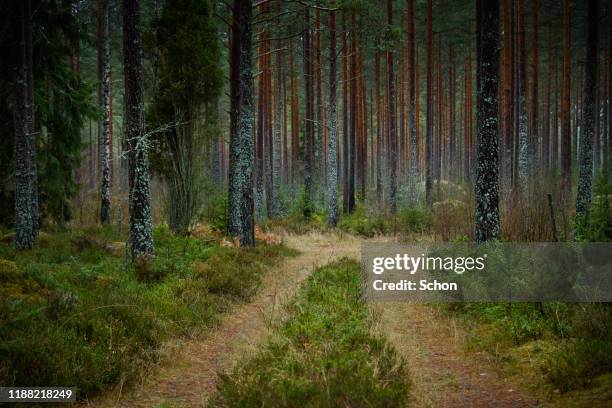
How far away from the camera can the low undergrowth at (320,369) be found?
12.8ft

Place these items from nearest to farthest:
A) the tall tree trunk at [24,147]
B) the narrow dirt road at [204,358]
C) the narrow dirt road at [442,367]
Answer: the narrow dirt road at [442,367] < the narrow dirt road at [204,358] < the tall tree trunk at [24,147]

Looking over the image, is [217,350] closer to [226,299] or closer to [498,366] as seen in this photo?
[226,299]

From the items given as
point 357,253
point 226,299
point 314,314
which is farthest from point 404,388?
point 357,253

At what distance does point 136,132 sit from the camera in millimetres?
9148

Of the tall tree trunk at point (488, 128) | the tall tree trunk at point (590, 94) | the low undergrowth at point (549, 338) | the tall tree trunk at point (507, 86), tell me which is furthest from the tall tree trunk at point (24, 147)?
the tall tree trunk at point (590, 94)

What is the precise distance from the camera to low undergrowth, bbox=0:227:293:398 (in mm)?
4641

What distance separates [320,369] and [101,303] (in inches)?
132

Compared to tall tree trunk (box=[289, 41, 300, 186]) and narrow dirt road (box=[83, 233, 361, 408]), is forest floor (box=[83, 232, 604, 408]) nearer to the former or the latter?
narrow dirt road (box=[83, 233, 361, 408])

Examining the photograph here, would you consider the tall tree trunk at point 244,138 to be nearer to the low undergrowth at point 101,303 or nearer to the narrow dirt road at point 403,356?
the low undergrowth at point 101,303

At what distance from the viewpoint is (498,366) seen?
543cm

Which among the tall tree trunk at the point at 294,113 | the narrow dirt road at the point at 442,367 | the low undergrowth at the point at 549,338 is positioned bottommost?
the narrow dirt road at the point at 442,367

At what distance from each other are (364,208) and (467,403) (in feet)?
60.0

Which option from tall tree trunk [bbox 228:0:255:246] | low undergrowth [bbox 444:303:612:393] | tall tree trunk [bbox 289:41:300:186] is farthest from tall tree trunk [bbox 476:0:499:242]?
tall tree trunk [bbox 289:41:300:186]

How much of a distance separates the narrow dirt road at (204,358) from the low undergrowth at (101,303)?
0.58 ft
